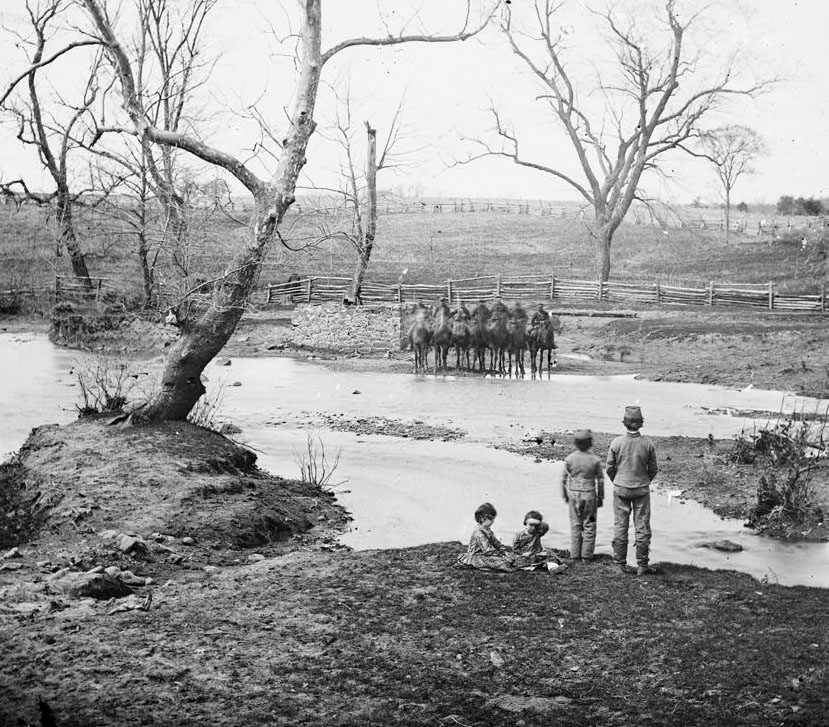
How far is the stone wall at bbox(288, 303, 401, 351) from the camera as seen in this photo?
33.5 meters

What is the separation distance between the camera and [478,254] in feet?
216

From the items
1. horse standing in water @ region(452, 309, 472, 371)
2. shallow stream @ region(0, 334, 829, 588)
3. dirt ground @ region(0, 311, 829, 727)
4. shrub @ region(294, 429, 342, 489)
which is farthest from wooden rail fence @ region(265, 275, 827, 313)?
dirt ground @ region(0, 311, 829, 727)

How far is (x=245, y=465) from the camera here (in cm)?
1356

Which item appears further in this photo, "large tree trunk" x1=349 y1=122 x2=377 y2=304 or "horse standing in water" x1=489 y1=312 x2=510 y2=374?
"large tree trunk" x1=349 y1=122 x2=377 y2=304

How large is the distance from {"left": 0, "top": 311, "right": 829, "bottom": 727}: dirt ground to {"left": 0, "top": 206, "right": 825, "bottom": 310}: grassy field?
3039 centimetres

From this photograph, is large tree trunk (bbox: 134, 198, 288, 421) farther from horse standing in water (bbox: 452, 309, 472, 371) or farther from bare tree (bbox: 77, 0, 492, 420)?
horse standing in water (bbox: 452, 309, 472, 371)

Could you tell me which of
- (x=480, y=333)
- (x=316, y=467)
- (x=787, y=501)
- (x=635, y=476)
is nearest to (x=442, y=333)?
(x=480, y=333)

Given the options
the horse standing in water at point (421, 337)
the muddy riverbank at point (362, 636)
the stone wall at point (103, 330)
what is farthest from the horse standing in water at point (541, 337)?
the muddy riverbank at point (362, 636)

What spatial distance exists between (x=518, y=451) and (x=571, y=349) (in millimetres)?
17200

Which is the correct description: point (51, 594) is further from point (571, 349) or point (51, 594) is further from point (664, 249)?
point (664, 249)

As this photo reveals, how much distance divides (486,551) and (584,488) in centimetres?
103

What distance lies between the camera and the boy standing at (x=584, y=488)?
30.8 feet

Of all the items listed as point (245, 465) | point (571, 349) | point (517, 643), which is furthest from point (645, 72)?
point (517, 643)

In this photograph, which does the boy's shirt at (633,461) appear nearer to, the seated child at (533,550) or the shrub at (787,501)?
the seated child at (533,550)
